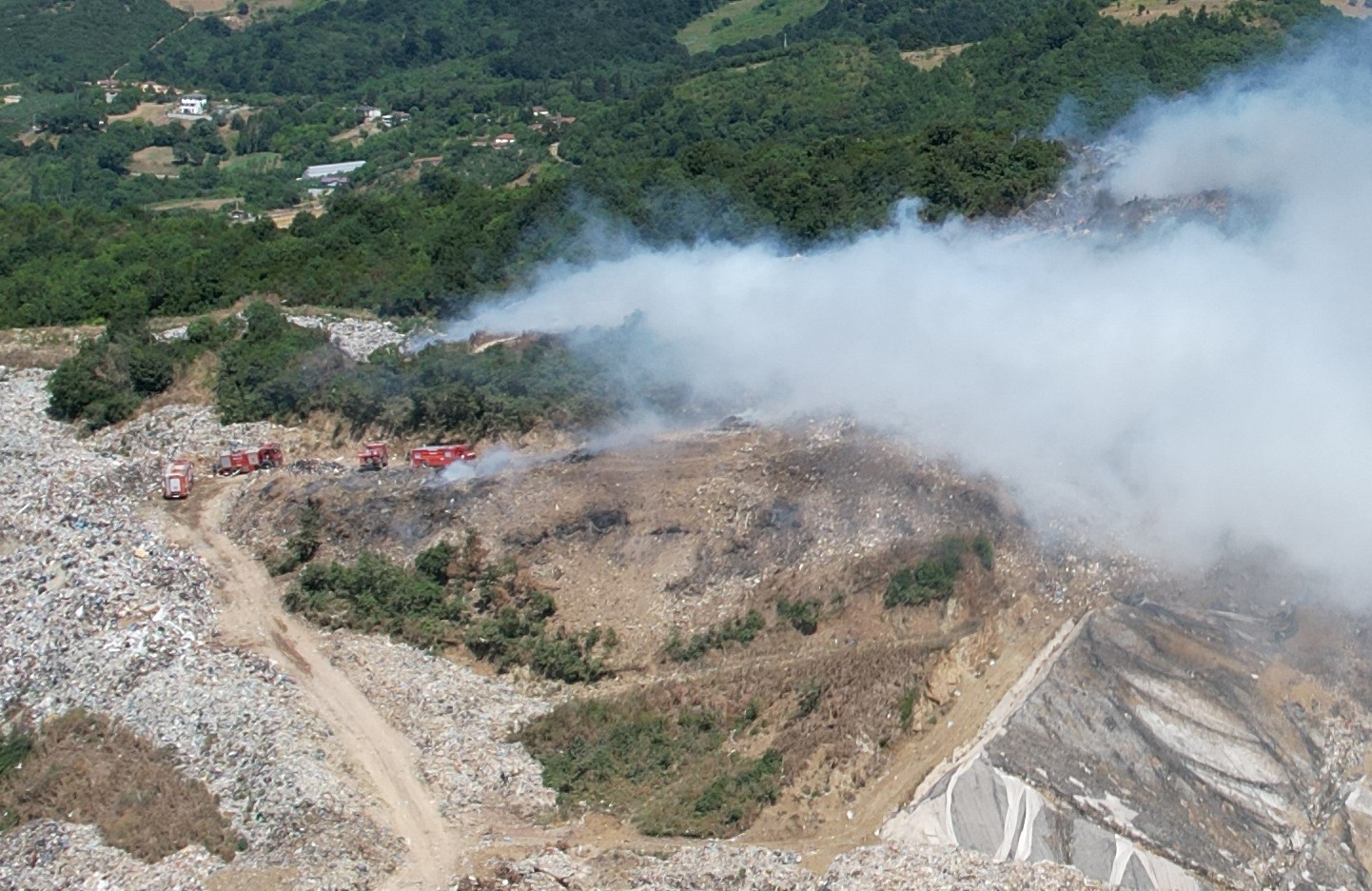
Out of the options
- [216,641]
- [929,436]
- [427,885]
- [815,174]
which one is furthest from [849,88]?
[427,885]

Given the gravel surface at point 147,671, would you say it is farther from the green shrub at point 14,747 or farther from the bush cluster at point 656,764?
the bush cluster at point 656,764

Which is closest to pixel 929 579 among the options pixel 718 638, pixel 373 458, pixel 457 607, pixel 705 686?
pixel 718 638

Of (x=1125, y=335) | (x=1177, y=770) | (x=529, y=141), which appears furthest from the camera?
(x=529, y=141)

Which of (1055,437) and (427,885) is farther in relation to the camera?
(1055,437)

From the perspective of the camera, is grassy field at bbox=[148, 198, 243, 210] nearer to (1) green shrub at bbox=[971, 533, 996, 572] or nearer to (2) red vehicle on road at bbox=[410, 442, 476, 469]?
(2) red vehicle on road at bbox=[410, 442, 476, 469]

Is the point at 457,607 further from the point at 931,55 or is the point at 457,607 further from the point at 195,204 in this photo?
the point at 931,55

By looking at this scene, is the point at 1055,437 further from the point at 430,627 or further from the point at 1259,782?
the point at 430,627
